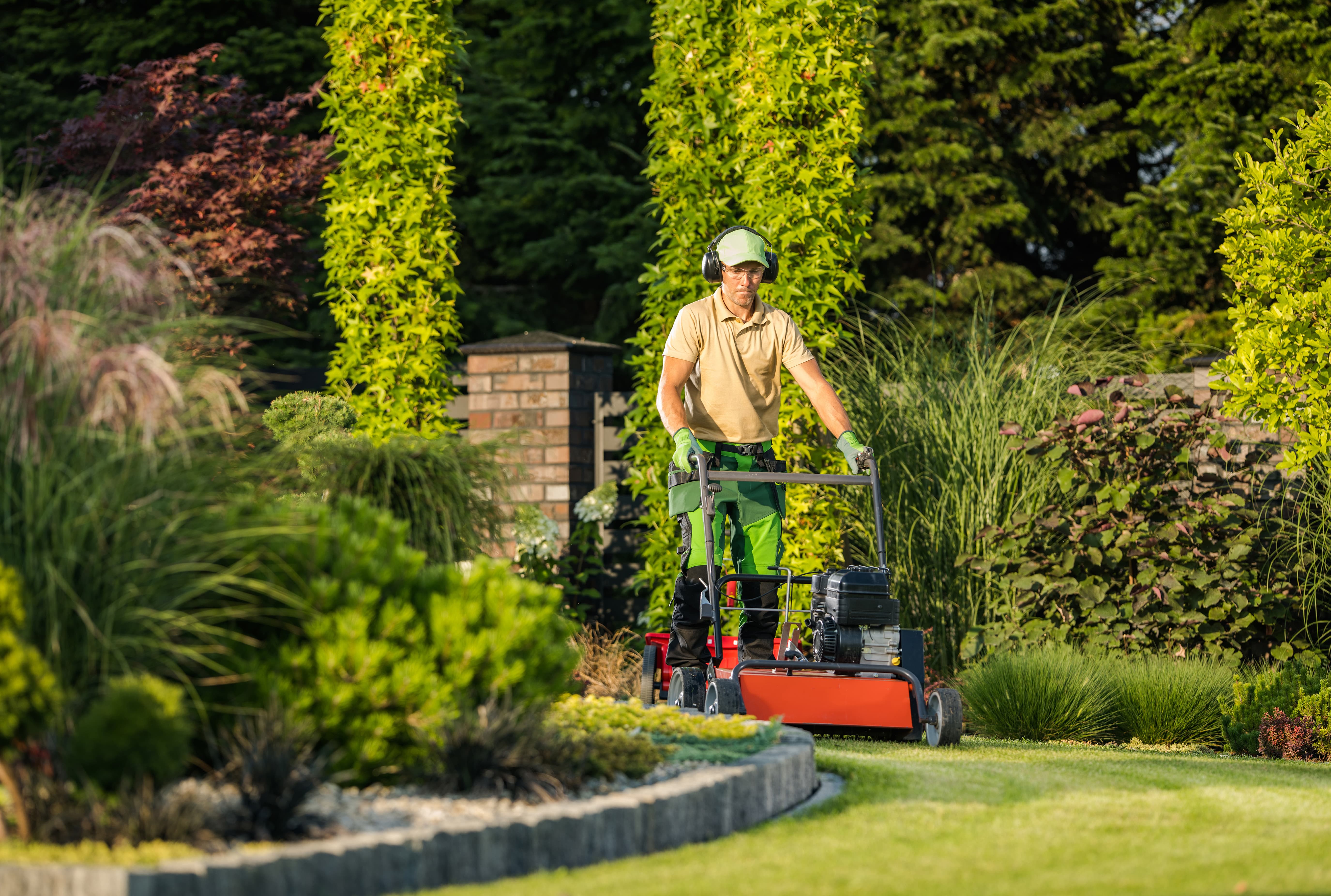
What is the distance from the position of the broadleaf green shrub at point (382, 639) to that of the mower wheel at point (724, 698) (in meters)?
1.38

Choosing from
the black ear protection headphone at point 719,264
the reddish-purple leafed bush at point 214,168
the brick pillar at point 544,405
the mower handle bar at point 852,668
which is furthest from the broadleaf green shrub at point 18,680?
the reddish-purple leafed bush at point 214,168

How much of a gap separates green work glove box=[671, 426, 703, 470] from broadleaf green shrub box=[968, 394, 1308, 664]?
224cm

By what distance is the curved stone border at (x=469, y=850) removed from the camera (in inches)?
103

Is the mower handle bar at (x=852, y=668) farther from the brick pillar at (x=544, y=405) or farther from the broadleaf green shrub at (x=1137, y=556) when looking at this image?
the brick pillar at (x=544, y=405)

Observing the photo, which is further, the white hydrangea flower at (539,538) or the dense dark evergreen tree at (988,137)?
the dense dark evergreen tree at (988,137)

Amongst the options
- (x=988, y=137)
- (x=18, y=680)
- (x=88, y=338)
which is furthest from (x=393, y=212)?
(x=988, y=137)

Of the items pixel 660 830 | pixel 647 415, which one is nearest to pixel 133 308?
pixel 660 830

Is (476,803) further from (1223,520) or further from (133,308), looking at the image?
(1223,520)

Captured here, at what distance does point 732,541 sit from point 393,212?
3.73m

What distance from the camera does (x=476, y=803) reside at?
3.34 meters

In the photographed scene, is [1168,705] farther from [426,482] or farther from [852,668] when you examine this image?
[426,482]

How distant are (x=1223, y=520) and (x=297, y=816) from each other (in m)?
5.53

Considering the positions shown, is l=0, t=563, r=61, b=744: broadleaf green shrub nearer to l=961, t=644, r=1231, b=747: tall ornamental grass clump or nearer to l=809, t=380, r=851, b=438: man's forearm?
l=809, t=380, r=851, b=438: man's forearm

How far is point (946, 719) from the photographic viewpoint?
5258 millimetres
